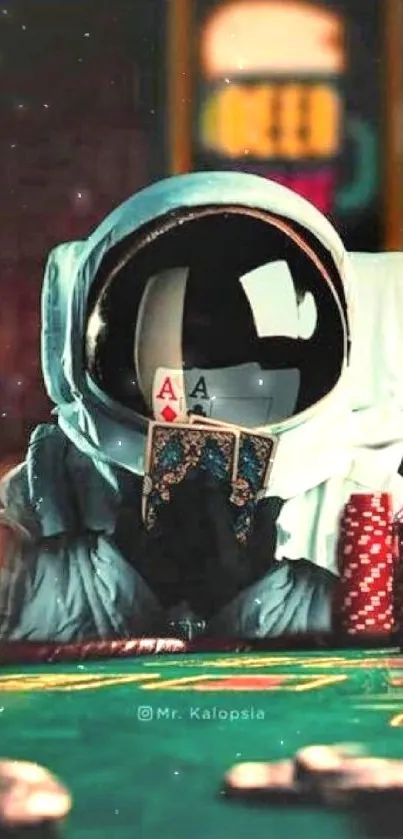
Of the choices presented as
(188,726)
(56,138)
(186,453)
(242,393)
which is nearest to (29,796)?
(188,726)

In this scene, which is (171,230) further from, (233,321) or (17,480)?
(17,480)

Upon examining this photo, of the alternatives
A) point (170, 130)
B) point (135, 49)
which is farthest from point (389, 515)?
point (135, 49)

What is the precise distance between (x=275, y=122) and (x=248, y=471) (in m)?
0.50

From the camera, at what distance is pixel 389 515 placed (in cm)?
151

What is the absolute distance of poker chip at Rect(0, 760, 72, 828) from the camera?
1502 millimetres

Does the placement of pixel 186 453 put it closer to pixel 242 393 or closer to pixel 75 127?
pixel 242 393

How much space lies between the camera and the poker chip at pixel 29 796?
1.50 meters

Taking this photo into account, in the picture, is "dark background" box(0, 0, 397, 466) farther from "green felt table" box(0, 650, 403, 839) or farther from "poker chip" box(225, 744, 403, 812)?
"poker chip" box(225, 744, 403, 812)

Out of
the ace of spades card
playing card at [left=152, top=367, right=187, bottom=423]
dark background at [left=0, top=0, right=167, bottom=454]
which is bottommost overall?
the ace of spades card

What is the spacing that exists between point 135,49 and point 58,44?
0.37ft

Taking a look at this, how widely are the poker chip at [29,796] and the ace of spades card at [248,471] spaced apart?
0.44 meters

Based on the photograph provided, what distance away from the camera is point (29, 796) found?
1.50m

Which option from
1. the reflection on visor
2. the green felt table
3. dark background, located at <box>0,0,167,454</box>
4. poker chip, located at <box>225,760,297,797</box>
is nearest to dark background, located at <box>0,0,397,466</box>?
dark background, located at <box>0,0,167,454</box>

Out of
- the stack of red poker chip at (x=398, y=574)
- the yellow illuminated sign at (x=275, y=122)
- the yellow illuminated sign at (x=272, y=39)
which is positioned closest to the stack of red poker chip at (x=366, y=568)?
the stack of red poker chip at (x=398, y=574)
